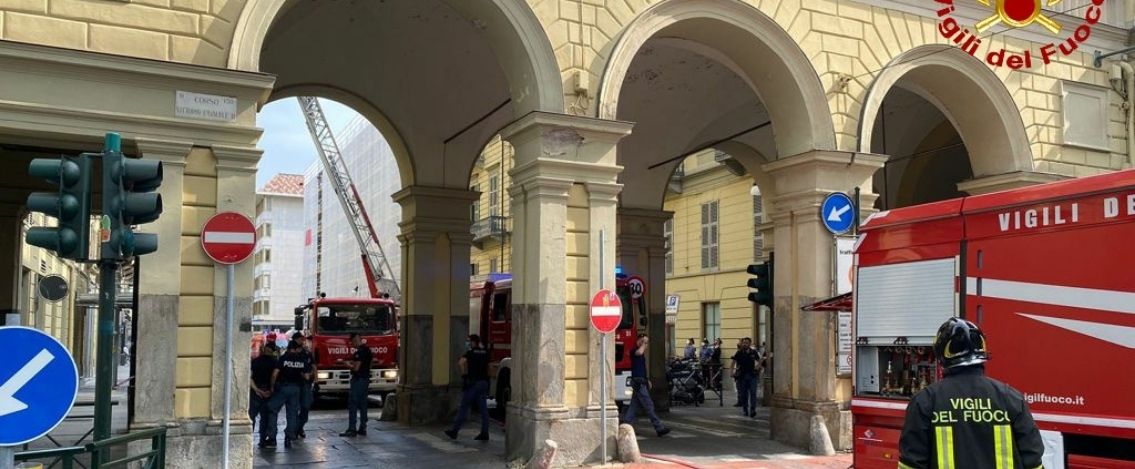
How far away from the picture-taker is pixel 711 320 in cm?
3122

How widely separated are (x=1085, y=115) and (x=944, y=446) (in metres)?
14.1

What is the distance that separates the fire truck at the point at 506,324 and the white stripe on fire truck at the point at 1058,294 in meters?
8.45

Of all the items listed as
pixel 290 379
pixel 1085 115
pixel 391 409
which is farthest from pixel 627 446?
pixel 1085 115

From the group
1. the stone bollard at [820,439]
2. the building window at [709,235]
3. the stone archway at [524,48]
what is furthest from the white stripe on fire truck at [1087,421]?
the building window at [709,235]

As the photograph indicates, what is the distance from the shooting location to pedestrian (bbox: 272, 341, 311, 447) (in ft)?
45.9

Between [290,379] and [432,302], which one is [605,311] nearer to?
[290,379]

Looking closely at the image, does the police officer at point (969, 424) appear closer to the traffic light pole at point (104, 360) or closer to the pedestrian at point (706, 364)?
the traffic light pole at point (104, 360)

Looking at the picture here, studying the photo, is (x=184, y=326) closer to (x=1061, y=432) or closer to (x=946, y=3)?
(x=1061, y=432)

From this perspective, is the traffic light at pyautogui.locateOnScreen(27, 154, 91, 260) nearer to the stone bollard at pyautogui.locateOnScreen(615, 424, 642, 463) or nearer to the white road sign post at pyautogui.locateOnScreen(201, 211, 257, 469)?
the white road sign post at pyautogui.locateOnScreen(201, 211, 257, 469)

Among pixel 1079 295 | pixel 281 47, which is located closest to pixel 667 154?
pixel 281 47

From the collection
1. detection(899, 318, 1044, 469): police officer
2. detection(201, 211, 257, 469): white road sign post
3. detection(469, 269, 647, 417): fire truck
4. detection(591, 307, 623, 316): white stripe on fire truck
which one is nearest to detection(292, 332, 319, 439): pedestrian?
detection(469, 269, 647, 417): fire truck

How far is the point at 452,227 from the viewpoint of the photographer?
17.0m

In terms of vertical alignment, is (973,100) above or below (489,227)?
above

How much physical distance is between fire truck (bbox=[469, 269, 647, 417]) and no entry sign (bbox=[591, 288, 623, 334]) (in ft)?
13.5
